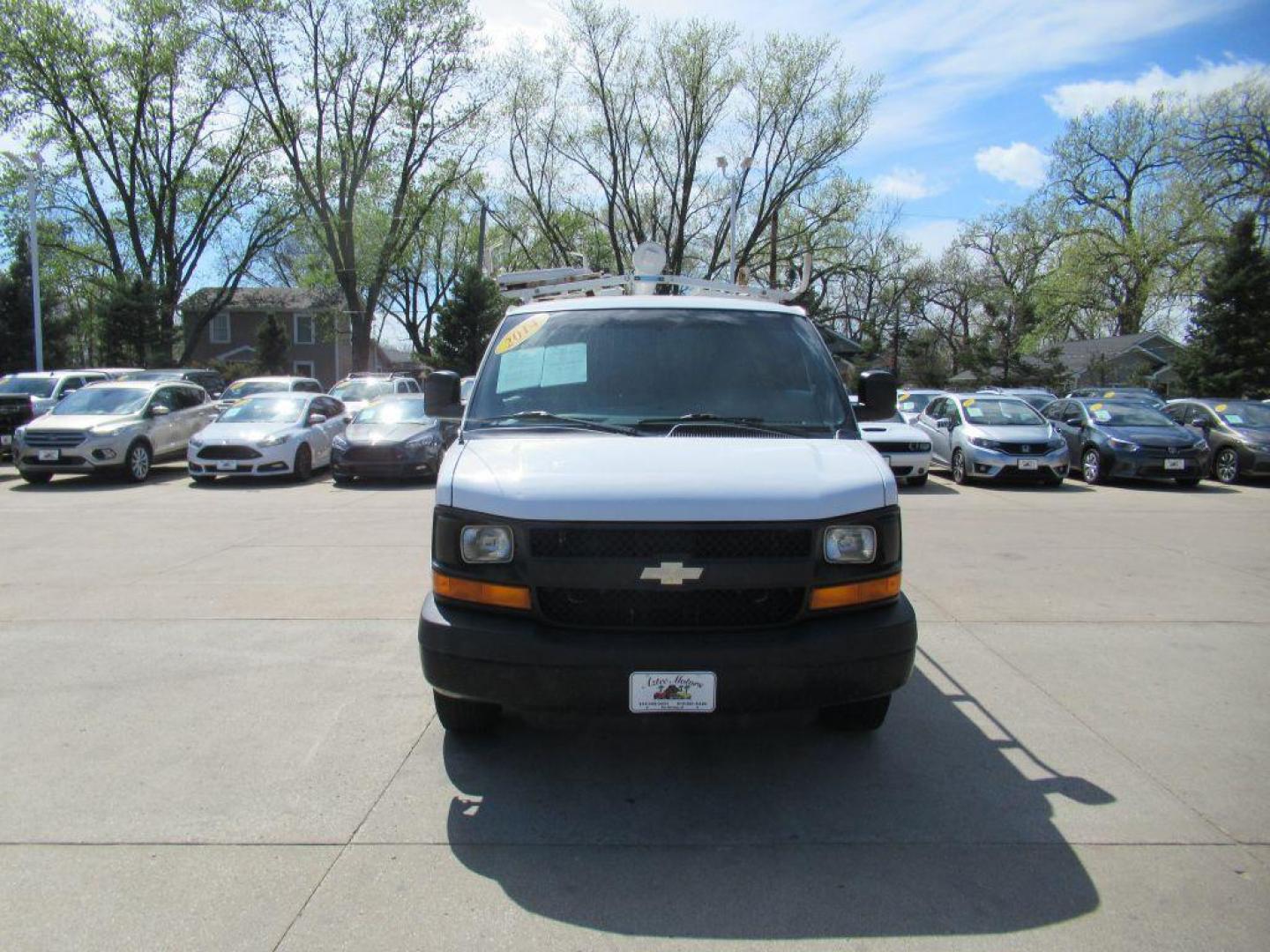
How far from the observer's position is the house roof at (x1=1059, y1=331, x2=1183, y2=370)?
161 ft

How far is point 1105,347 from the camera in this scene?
5091cm

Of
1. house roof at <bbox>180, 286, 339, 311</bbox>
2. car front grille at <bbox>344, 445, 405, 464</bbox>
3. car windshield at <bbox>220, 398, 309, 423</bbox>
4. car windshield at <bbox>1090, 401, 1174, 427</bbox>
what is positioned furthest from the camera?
house roof at <bbox>180, 286, 339, 311</bbox>

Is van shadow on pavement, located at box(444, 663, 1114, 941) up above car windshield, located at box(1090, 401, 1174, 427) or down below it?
below

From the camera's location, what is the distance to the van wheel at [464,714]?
3.93 metres

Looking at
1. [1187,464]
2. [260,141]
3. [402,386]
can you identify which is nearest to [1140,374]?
[1187,464]

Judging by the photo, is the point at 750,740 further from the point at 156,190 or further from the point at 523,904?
the point at 156,190

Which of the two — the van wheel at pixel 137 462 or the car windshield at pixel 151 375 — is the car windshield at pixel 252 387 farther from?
the van wheel at pixel 137 462

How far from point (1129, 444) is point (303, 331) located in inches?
2097

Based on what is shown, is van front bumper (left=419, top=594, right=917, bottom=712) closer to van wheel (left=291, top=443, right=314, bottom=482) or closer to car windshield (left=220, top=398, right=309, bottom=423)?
van wheel (left=291, top=443, right=314, bottom=482)

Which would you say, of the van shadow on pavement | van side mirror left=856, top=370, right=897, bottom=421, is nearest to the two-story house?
van side mirror left=856, top=370, right=897, bottom=421

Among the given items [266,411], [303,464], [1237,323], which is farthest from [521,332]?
[1237,323]

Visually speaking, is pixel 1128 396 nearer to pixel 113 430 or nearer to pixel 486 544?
pixel 113 430

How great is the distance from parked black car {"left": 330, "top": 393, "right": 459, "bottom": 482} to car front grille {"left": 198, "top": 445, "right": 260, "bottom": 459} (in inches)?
48.9

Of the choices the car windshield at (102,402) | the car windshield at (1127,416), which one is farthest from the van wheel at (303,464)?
the car windshield at (1127,416)
